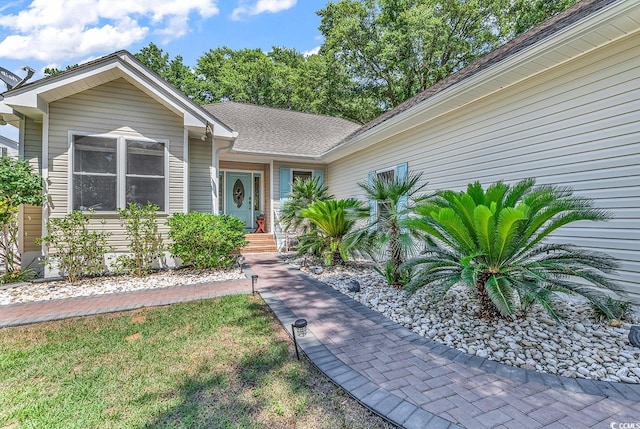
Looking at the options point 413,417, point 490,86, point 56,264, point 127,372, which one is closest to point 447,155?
point 490,86

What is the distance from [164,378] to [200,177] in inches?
234

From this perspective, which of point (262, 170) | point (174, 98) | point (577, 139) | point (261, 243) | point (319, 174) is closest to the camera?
point (577, 139)

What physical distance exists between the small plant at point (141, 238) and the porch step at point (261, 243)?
3454mm

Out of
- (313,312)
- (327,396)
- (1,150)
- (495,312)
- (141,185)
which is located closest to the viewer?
(327,396)

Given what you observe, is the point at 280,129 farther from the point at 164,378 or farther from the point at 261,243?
the point at 164,378

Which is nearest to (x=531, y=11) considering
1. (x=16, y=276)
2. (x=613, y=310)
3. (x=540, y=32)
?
(x=540, y=32)

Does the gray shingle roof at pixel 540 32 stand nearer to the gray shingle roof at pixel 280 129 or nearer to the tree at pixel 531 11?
the gray shingle roof at pixel 280 129

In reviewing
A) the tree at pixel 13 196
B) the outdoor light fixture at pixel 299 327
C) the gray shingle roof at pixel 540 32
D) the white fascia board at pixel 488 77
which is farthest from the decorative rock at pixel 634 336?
the tree at pixel 13 196

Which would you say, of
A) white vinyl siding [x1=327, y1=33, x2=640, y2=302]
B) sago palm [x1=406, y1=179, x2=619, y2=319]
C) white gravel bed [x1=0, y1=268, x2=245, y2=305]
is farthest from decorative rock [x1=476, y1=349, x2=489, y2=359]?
white gravel bed [x1=0, y1=268, x2=245, y2=305]

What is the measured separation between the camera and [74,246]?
5.70 metres

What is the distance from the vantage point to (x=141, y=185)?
661 centimetres

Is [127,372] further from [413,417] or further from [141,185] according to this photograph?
[141,185]

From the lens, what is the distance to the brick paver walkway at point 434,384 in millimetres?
1977

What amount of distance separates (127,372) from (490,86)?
630 cm
